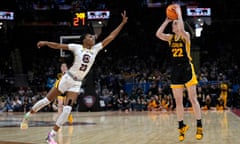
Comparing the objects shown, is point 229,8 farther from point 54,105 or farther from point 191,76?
point 191,76

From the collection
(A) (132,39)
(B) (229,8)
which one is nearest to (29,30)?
(A) (132,39)

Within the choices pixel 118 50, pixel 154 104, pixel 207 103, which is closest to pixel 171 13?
pixel 154 104

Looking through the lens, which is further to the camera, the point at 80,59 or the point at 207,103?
the point at 207,103

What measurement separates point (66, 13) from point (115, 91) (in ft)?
32.7

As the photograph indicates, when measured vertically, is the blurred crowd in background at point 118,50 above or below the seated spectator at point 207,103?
above

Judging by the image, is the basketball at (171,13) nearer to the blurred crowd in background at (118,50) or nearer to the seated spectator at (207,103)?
the seated spectator at (207,103)

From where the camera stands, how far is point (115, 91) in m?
24.0

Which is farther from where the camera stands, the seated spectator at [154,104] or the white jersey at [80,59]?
the seated spectator at [154,104]

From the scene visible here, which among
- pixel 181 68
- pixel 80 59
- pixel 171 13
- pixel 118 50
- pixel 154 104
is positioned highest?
pixel 118 50

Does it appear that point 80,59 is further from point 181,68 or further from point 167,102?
point 167,102

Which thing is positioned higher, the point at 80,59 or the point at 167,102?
the point at 80,59

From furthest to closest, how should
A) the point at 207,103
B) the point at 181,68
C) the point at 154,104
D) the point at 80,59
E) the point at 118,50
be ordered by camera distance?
the point at 118,50 < the point at 154,104 < the point at 207,103 < the point at 181,68 < the point at 80,59

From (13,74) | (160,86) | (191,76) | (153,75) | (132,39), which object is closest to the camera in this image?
(191,76)

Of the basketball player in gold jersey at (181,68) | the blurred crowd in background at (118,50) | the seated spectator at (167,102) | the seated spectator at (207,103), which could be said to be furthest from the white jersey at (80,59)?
the blurred crowd in background at (118,50)
